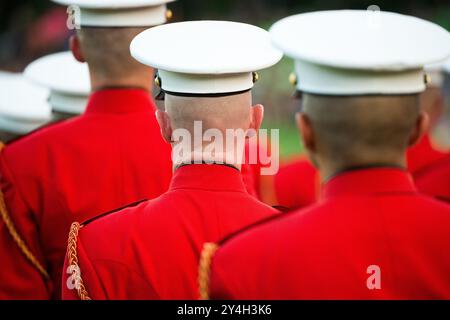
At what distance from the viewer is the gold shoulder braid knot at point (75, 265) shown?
12.2 ft

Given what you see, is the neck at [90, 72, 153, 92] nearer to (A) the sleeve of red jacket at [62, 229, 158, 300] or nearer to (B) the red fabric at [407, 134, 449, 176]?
(A) the sleeve of red jacket at [62, 229, 158, 300]

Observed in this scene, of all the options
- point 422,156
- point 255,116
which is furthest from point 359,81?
point 422,156

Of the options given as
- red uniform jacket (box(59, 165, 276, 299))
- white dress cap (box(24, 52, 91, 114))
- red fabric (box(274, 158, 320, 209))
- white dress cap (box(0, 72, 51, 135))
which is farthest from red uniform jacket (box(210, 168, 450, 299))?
white dress cap (box(0, 72, 51, 135))

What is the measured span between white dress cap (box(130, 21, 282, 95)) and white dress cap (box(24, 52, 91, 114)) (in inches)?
91.9

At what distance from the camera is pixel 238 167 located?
12.7 ft

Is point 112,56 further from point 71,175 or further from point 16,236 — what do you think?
point 16,236

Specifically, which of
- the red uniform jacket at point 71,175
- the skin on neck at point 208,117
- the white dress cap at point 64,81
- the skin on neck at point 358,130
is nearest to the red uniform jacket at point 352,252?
the skin on neck at point 358,130

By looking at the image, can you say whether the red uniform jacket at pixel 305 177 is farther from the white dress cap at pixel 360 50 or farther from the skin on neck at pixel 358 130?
the skin on neck at pixel 358 130

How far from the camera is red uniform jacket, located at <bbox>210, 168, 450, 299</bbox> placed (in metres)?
3.09

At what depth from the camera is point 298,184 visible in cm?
652

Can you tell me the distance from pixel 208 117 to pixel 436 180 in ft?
6.78
